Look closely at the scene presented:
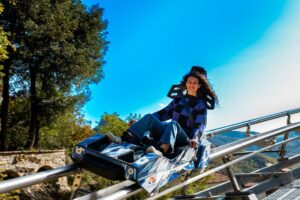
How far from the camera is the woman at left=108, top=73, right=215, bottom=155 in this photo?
3062mm

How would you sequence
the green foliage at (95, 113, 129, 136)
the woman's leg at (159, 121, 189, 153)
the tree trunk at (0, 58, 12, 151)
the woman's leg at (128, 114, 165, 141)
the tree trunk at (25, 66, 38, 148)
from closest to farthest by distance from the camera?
the woman's leg at (159, 121, 189, 153), the woman's leg at (128, 114, 165, 141), the tree trunk at (0, 58, 12, 151), the tree trunk at (25, 66, 38, 148), the green foliage at (95, 113, 129, 136)

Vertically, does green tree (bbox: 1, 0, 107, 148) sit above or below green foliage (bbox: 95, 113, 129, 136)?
above

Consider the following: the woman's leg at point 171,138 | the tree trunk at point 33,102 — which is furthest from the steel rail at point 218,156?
the tree trunk at point 33,102

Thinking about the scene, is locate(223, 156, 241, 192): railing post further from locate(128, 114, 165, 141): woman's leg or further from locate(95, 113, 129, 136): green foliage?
locate(95, 113, 129, 136): green foliage

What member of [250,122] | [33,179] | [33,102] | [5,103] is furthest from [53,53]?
[33,179]

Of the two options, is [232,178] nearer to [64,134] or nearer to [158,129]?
[158,129]

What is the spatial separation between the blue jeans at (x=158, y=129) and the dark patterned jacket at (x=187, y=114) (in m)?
0.24

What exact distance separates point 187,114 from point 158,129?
600 mm

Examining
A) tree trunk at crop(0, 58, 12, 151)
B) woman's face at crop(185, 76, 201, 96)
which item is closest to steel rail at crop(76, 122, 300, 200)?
woman's face at crop(185, 76, 201, 96)

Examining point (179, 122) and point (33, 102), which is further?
point (33, 102)

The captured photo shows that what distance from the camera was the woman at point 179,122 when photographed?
10.0 feet

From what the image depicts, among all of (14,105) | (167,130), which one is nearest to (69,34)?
(14,105)

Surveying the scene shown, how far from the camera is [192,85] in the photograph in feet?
13.6

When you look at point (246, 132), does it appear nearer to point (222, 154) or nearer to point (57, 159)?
point (222, 154)
